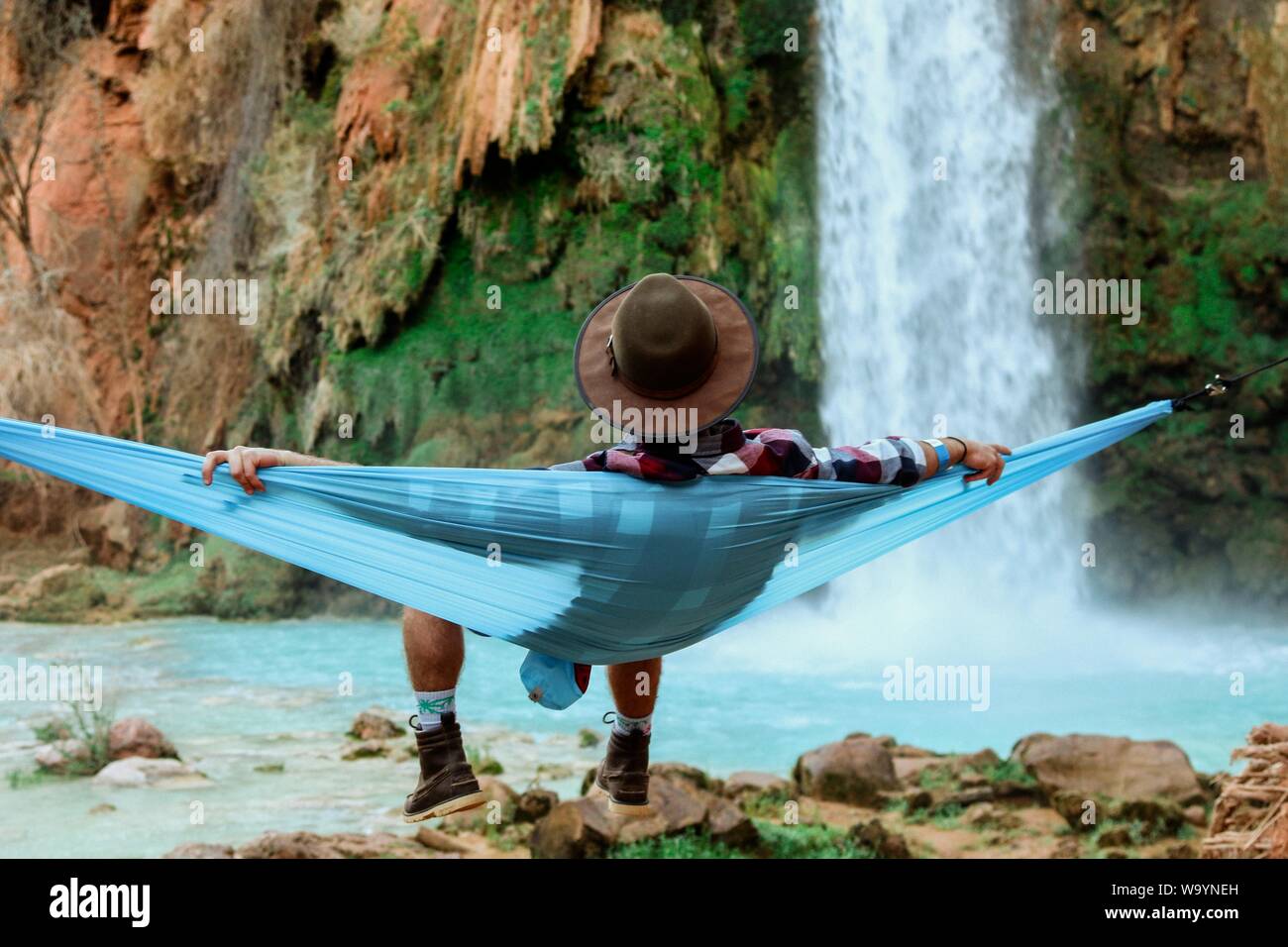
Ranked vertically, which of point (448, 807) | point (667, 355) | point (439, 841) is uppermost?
point (667, 355)

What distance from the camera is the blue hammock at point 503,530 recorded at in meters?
1.96

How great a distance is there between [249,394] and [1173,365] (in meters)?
6.26

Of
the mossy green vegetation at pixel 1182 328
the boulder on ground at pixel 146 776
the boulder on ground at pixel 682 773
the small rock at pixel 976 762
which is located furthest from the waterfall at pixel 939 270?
the boulder on ground at pixel 146 776

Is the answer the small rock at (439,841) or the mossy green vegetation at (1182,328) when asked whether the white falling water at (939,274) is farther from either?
the small rock at (439,841)

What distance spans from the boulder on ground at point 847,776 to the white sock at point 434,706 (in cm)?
329

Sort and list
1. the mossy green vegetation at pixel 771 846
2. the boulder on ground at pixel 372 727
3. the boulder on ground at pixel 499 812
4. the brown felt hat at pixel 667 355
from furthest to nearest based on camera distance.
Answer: the boulder on ground at pixel 372 727, the boulder on ground at pixel 499 812, the mossy green vegetation at pixel 771 846, the brown felt hat at pixel 667 355

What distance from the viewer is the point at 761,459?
2.05m

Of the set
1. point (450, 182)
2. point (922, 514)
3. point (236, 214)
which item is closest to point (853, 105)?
point (450, 182)

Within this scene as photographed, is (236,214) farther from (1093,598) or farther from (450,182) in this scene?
(1093,598)

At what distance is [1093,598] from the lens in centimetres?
834

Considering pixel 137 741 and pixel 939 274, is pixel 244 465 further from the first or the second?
pixel 939 274

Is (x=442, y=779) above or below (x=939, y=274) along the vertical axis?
below

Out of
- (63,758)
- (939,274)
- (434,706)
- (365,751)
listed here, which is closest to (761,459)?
(434,706)

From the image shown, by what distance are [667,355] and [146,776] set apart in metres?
4.25
